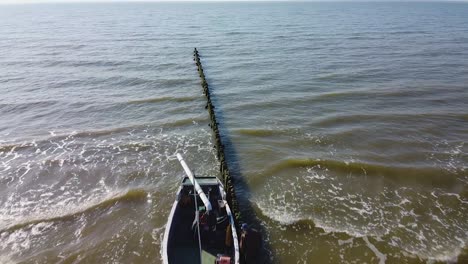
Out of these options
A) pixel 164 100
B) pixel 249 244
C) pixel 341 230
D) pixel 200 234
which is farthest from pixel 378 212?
pixel 164 100

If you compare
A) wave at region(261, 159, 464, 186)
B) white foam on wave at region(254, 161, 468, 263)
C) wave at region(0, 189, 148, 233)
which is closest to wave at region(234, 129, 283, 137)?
wave at region(261, 159, 464, 186)

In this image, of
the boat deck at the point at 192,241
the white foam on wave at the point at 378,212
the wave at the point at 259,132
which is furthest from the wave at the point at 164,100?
the boat deck at the point at 192,241

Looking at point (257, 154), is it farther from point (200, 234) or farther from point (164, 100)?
point (164, 100)

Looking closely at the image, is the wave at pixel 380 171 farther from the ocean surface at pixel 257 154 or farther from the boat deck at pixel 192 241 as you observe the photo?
the boat deck at pixel 192 241

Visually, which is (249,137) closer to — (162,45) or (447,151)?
(447,151)

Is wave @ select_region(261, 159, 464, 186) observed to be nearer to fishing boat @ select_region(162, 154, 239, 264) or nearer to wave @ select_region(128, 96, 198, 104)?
fishing boat @ select_region(162, 154, 239, 264)
